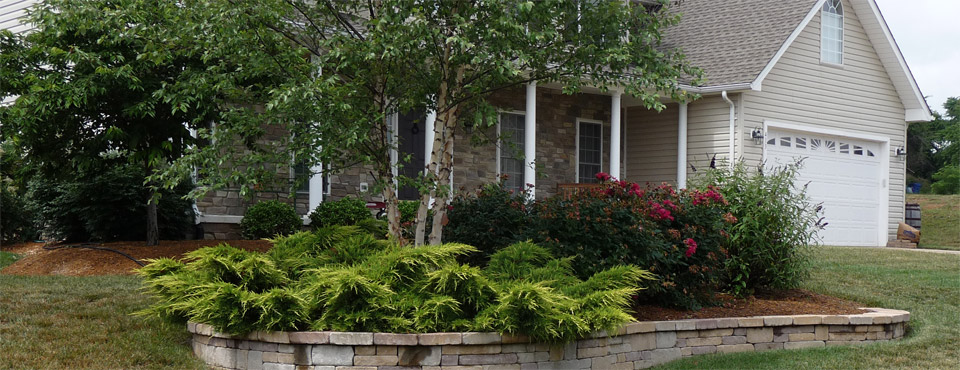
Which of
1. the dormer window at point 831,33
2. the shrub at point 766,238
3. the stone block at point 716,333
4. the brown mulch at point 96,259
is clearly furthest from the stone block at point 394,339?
the dormer window at point 831,33

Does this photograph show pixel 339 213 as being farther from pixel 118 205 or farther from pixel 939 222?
pixel 939 222

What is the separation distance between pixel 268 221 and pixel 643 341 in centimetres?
634

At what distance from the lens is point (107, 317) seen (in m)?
6.23

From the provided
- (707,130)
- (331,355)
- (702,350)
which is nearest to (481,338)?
(331,355)

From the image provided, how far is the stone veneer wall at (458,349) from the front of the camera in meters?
5.22

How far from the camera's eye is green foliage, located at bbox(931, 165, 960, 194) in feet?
93.4

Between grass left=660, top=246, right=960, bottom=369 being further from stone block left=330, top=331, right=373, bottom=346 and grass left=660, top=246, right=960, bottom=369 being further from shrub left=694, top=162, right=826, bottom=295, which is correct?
stone block left=330, top=331, right=373, bottom=346

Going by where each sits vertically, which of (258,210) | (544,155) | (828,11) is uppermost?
(828,11)

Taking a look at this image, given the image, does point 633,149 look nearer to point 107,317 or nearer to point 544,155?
point 544,155

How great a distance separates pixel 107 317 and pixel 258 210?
15.7 ft

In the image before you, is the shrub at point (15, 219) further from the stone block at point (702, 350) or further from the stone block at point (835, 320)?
the stone block at point (835, 320)

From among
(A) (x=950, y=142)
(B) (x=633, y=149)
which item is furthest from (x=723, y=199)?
(A) (x=950, y=142)

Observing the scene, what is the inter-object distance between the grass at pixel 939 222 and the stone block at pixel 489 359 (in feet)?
46.8

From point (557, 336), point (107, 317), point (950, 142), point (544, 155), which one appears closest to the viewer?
point (557, 336)
